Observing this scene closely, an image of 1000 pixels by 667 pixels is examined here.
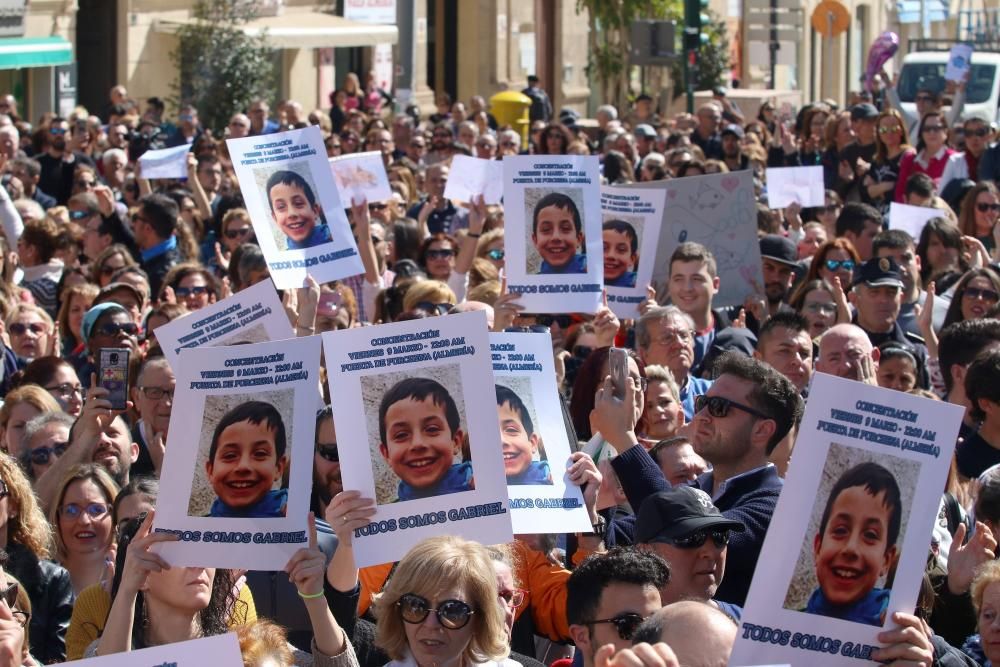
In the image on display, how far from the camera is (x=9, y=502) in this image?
18.4 feet

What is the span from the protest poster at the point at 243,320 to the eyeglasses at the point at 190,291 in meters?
2.50

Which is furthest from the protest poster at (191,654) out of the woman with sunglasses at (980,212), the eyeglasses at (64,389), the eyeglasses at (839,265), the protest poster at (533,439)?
the woman with sunglasses at (980,212)

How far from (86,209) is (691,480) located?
24.0 ft

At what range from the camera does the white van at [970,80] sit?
26.8 m

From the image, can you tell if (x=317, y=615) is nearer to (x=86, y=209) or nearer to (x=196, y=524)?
(x=196, y=524)

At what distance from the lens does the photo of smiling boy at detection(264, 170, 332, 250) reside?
818 centimetres

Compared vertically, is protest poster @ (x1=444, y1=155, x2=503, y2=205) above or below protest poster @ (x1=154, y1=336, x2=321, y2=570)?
above

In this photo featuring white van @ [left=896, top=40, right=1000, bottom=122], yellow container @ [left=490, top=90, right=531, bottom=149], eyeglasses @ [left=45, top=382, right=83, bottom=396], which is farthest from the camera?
white van @ [left=896, top=40, right=1000, bottom=122]

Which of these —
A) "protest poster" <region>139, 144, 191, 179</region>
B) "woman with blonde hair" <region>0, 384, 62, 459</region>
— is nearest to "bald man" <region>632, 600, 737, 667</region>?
"woman with blonde hair" <region>0, 384, 62, 459</region>

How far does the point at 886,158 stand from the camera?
1476 cm

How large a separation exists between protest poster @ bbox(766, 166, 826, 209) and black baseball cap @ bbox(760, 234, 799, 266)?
8.26 ft

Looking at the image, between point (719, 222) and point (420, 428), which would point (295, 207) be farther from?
point (420, 428)

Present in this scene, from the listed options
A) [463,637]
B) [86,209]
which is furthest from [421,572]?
[86,209]

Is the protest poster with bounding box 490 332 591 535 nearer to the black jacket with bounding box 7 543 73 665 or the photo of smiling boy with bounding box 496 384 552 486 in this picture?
the photo of smiling boy with bounding box 496 384 552 486
